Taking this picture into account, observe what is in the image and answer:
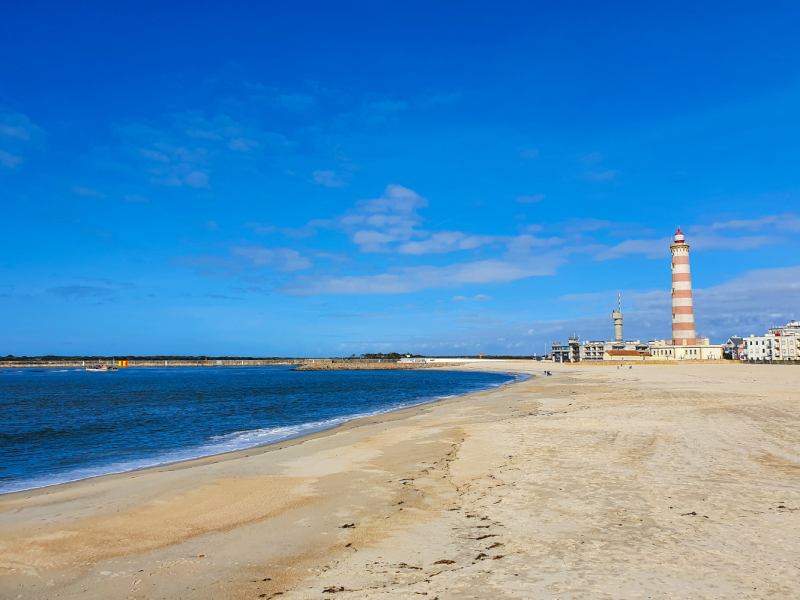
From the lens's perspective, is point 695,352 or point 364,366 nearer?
point 695,352

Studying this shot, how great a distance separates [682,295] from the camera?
83375 millimetres

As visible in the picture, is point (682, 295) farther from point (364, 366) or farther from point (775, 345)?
point (364, 366)

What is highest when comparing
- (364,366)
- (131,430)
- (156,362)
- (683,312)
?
(683,312)

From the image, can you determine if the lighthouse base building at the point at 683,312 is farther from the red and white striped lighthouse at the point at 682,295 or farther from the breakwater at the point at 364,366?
the breakwater at the point at 364,366

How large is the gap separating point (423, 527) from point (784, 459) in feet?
29.4

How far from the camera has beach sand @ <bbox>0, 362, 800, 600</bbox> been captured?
18.1ft

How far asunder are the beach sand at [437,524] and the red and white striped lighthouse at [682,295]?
78637 mm

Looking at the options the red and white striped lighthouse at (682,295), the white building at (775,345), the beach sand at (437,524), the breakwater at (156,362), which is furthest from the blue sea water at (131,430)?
the white building at (775,345)

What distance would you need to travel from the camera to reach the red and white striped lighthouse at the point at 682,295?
8356 cm

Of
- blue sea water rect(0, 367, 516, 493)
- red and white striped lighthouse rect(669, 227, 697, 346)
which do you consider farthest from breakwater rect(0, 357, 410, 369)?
blue sea water rect(0, 367, 516, 493)

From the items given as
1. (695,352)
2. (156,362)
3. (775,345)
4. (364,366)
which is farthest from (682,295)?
(156,362)

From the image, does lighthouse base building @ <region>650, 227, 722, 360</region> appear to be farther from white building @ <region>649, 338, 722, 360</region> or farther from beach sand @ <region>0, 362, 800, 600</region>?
beach sand @ <region>0, 362, 800, 600</region>

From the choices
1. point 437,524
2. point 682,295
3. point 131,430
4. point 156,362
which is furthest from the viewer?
point 156,362

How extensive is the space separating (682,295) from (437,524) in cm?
8924
